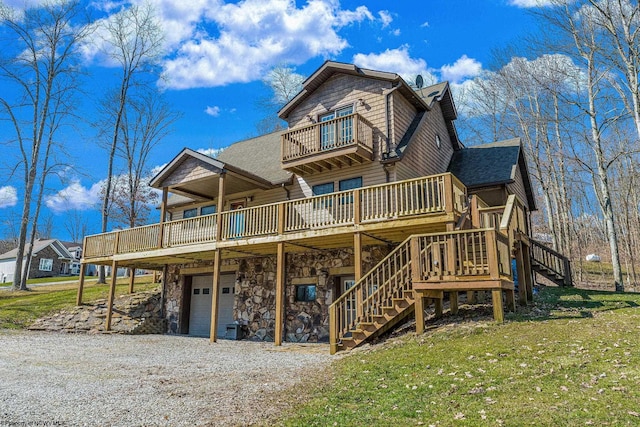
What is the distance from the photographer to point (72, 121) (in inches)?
1148

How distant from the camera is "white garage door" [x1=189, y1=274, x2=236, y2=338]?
1838cm

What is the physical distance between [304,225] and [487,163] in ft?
27.4

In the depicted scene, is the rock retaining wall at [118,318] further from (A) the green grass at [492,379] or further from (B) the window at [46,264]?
(B) the window at [46,264]

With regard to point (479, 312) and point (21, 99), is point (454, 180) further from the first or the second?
point (21, 99)

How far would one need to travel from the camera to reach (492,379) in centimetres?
592

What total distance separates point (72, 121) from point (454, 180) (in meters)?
27.6

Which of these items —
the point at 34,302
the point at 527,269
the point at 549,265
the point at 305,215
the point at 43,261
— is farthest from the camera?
the point at 43,261

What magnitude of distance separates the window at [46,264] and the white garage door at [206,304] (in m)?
39.8

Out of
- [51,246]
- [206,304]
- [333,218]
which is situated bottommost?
[206,304]

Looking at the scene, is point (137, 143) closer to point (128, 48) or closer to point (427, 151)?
point (128, 48)

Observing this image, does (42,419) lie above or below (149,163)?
below

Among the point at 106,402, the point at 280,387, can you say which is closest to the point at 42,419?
the point at 106,402

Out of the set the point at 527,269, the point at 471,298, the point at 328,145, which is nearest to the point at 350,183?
the point at 328,145

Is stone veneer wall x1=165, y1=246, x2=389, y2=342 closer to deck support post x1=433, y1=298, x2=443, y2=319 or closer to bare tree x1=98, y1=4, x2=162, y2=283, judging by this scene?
deck support post x1=433, y1=298, x2=443, y2=319
